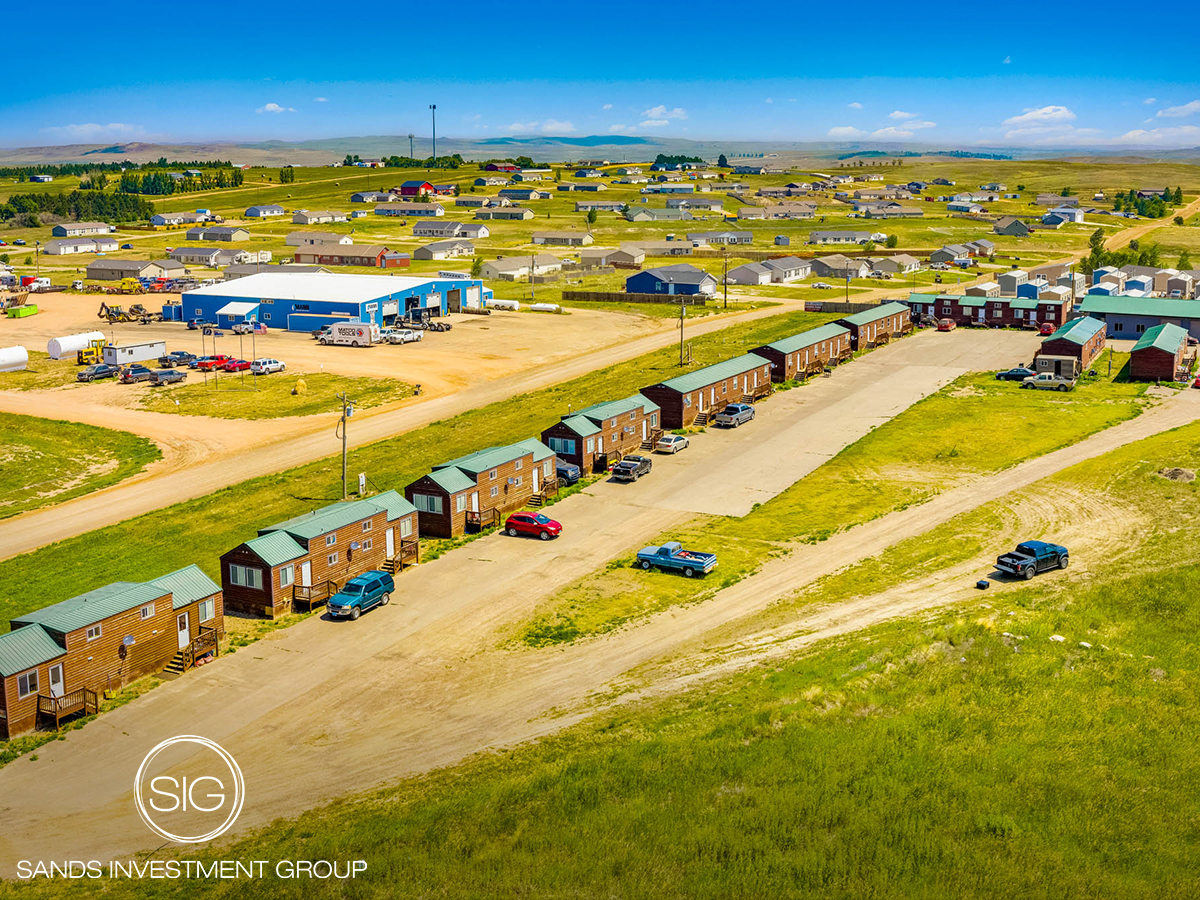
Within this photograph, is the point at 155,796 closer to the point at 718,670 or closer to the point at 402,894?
the point at 402,894

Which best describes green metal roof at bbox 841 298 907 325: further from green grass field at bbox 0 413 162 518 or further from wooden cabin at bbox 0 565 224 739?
wooden cabin at bbox 0 565 224 739

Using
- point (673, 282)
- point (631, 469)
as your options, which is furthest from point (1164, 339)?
point (673, 282)

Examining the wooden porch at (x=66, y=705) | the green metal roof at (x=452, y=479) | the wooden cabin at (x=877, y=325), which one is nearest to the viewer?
the wooden porch at (x=66, y=705)

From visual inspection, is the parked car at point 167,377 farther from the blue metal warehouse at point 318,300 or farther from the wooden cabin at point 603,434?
the wooden cabin at point 603,434

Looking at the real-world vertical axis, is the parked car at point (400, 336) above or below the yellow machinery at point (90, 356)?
above

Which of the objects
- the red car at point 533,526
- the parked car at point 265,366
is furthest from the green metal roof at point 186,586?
the parked car at point 265,366

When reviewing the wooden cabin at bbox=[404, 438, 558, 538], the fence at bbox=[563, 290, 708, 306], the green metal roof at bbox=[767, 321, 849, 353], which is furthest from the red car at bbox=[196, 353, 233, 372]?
the fence at bbox=[563, 290, 708, 306]

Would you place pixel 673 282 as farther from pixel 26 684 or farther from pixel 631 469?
pixel 26 684

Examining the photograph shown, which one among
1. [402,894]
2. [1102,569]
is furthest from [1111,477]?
[402,894]
